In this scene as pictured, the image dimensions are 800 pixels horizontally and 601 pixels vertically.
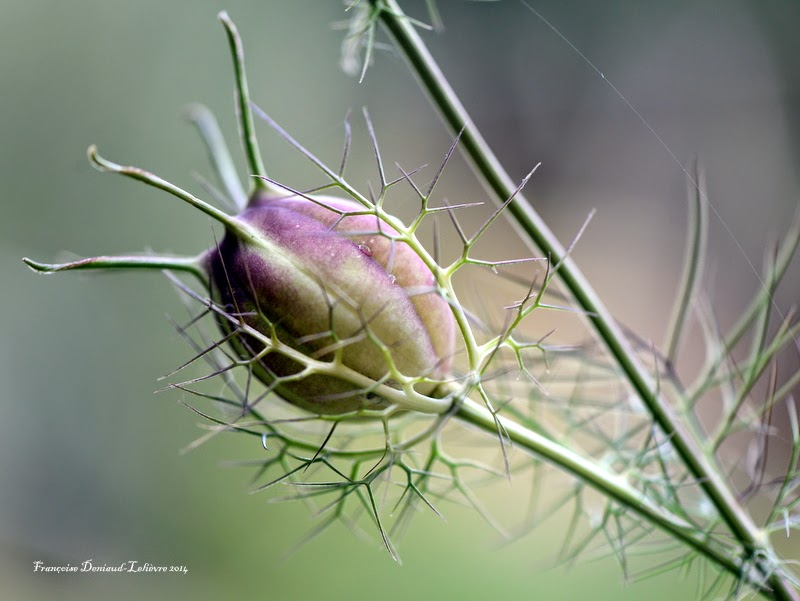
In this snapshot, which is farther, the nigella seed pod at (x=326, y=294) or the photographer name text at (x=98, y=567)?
the photographer name text at (x=98, y=567)

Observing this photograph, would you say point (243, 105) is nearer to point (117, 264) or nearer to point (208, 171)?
point (117, 264)

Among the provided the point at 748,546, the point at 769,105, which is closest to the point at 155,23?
the point at 769,105

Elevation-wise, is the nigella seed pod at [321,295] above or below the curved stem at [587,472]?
above

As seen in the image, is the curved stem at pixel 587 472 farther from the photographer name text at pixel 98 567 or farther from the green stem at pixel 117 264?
the photographer name text at pixel 98 567

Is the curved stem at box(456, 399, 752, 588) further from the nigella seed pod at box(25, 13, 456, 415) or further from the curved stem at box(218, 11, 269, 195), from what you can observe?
the curved stem at box(218, 11, 269, 195)

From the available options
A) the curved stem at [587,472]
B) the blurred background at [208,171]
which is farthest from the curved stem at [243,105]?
the blurred background at [208,171]

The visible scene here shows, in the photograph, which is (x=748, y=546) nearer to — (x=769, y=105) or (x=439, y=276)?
(x=439, y=276)
